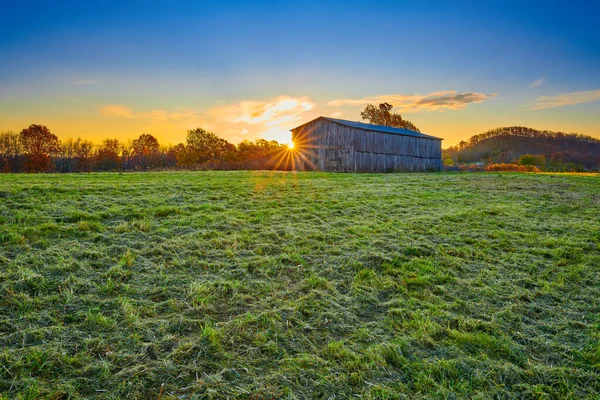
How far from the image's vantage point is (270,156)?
50406 millimetres

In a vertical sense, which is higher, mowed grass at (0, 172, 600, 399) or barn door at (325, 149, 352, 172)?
barn door at (325, 149, 352, 172)

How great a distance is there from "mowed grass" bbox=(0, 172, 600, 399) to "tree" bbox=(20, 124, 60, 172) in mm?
47618

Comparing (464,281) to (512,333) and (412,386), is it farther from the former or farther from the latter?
(412,386)

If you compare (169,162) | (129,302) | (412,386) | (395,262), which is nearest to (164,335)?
(129,302)

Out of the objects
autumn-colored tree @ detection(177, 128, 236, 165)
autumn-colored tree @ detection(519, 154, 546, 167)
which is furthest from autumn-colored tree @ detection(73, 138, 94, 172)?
autumn-colored tree @ detection(519, 154, 546, 167)

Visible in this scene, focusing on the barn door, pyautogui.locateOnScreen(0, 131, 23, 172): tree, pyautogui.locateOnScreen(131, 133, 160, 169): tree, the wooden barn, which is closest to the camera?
the barn door

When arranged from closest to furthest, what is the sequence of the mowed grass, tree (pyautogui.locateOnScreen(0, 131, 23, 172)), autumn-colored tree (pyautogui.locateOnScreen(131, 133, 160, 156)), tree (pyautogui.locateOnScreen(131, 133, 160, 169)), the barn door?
the mowed grass < the barn door < tree (pyautogui.locateOnScreen(0, 131, 23, 172)) < tree (pyautogui.locateOnScreen(131, 133, 160, 169)) < autumn-colored tree (pyautogui.locateOnScreen(131, 133, 160, 156))

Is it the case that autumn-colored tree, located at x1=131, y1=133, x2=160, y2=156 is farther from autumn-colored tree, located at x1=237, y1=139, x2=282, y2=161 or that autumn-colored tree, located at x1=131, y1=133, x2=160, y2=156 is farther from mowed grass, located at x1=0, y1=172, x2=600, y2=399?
mowed grass, located at x1=0, y1=172, x2=600, y2=399

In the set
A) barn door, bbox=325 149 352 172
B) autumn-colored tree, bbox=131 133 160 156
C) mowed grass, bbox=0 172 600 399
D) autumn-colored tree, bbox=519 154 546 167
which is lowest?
mowed grass, bbox=0 172 600 399

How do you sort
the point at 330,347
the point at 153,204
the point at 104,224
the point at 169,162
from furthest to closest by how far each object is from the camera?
the point at 169,162 → the point at 153,204 → the point at 104,224 → the point at 330,347

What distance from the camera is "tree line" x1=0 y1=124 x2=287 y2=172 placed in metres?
47.2

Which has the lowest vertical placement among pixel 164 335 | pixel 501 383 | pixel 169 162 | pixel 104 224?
pixel 501 383

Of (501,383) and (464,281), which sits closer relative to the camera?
(501,383)

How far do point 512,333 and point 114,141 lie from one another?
69881mm
